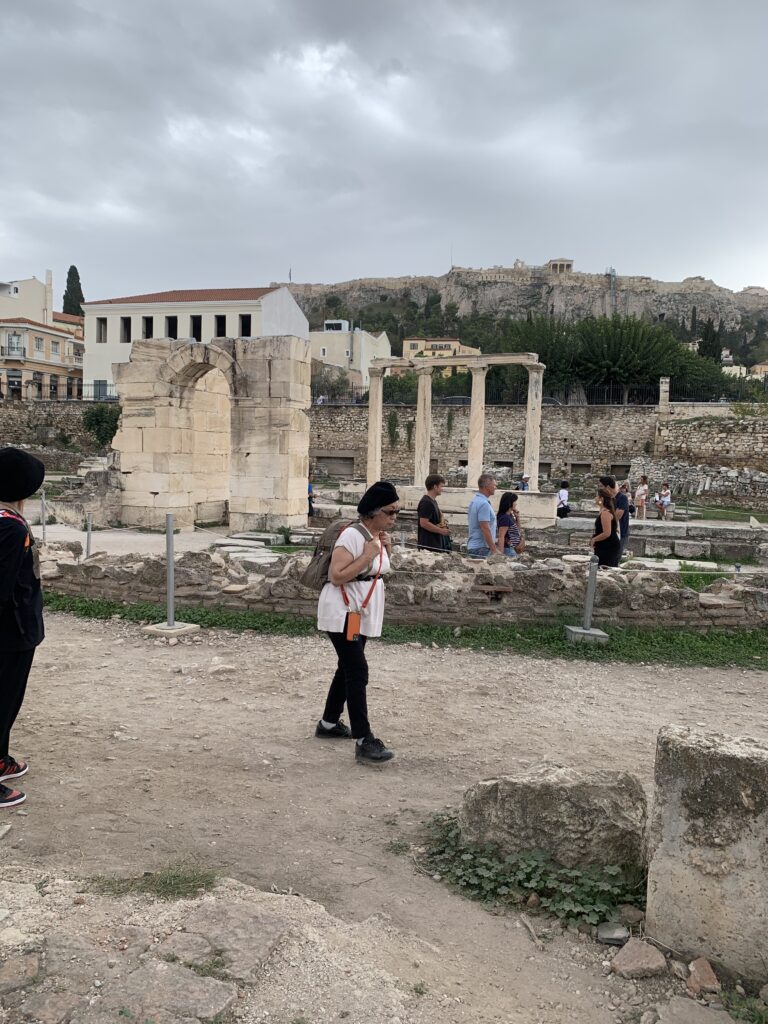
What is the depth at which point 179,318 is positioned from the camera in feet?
153

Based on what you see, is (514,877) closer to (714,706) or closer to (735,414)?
(714,706)

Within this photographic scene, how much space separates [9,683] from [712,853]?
3.50 metres

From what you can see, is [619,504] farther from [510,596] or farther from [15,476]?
[15,476]

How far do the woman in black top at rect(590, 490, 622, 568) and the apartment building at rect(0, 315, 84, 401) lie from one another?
50328mm

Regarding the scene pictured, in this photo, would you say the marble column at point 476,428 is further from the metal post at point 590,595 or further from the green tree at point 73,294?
the green tree at point 73,294

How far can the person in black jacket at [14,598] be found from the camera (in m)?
3.93

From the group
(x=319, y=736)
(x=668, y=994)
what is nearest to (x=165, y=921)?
(x=668, y=994)

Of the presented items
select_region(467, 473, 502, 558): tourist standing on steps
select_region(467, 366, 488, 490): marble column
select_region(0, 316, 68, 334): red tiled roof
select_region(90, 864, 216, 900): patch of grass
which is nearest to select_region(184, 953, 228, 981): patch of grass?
select_region(90, 864, 216, 900): patch of grass

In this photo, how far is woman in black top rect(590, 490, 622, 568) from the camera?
29.4 ft

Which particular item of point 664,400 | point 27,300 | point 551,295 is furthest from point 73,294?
point 551,295

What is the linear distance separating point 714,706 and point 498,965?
3.96 m

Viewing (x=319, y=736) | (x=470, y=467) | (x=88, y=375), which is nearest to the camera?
(x=319, y=736)

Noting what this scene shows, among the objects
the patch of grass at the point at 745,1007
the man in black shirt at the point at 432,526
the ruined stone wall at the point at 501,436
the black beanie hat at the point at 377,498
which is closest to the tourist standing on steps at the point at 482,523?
the man in black shirt at the point at 432,526

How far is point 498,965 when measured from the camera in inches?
109
